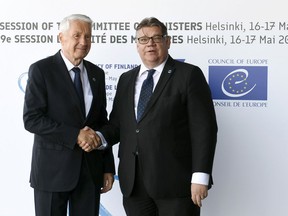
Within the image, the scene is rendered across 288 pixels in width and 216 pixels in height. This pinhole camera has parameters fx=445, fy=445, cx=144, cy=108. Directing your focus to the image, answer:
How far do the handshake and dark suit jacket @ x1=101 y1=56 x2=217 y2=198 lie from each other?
0.62 ft

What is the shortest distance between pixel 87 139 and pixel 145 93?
15.2 inches

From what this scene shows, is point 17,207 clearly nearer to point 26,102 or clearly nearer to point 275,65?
point 26,102

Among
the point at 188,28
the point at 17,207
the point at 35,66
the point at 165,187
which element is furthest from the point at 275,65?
the point at 17,207

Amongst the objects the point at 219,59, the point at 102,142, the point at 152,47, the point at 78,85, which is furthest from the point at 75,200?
the point at 219,59

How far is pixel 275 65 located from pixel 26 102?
172 centimetres

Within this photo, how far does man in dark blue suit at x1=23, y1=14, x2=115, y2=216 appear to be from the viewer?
230cm

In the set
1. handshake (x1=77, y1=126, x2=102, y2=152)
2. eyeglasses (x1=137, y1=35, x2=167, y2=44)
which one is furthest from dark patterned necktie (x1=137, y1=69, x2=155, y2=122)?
handshake (x1=77, y1=126, x2=102, y2=152)

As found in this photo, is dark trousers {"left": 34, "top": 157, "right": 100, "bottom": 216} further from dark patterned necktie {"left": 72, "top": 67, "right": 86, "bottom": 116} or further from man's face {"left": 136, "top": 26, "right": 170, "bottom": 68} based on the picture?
man's face {"left": 136, "top": 26, "right": 170, "bottom": 68}

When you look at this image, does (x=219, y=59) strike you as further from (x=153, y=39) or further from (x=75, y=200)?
(x=75, y=200)

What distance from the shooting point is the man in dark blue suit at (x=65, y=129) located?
2303 millimetres

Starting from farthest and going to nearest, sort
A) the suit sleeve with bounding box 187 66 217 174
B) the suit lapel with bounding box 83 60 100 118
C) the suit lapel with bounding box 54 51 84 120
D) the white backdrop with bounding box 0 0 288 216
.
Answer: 1. the white backdrop with bounding box 0 0 288 216
2. the suit lapel with bounding box 83 60 100 118
3. the suit lapel with bounding box 54 51 84 120
4. the suit sleeve with bounding box 187 66 217 174

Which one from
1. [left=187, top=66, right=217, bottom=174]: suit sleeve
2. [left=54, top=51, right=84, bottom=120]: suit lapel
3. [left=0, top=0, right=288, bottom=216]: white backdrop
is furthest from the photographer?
[left=0, top=0, right=288, bottom=216]: white backdrop

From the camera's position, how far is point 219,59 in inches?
124

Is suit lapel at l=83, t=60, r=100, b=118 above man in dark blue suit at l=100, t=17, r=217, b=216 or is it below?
above
